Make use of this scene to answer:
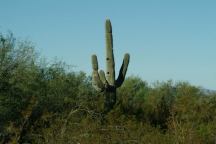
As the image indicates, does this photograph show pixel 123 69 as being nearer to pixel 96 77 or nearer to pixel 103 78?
pixel 103 78

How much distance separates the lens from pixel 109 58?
1992 centimetres

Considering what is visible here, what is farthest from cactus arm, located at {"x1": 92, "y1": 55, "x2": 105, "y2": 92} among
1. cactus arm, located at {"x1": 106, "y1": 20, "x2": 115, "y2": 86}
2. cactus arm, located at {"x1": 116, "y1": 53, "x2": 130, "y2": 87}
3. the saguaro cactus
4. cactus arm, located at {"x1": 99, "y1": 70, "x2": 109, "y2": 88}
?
cactus arm, located at {"x1": 116, "y1": 53, "x2": 130, "y2": 87}

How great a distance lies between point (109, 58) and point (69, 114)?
12.4 ft

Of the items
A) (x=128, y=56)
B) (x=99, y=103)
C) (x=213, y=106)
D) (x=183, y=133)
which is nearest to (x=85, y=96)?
(x=99, y=103)

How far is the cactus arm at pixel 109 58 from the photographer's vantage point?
19.7m

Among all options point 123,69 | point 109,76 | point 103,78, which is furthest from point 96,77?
point 123,69

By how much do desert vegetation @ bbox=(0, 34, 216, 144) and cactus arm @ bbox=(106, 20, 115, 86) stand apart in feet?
2.88

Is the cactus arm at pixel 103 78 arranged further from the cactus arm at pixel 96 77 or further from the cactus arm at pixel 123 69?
the cactus arm at pixel 123 69

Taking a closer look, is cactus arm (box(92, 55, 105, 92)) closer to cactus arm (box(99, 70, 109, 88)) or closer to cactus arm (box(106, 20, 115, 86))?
cactus arm (box(99, 70, 109, 88))

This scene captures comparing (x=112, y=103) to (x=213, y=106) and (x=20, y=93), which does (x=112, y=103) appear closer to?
(x=20, y=93)

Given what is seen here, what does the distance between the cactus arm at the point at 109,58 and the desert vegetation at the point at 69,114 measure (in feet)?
2.88

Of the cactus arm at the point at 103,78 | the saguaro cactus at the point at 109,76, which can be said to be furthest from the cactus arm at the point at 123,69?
the cactus arm at the point at 103,78

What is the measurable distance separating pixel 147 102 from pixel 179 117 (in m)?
7.33

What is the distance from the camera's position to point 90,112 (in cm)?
1770
